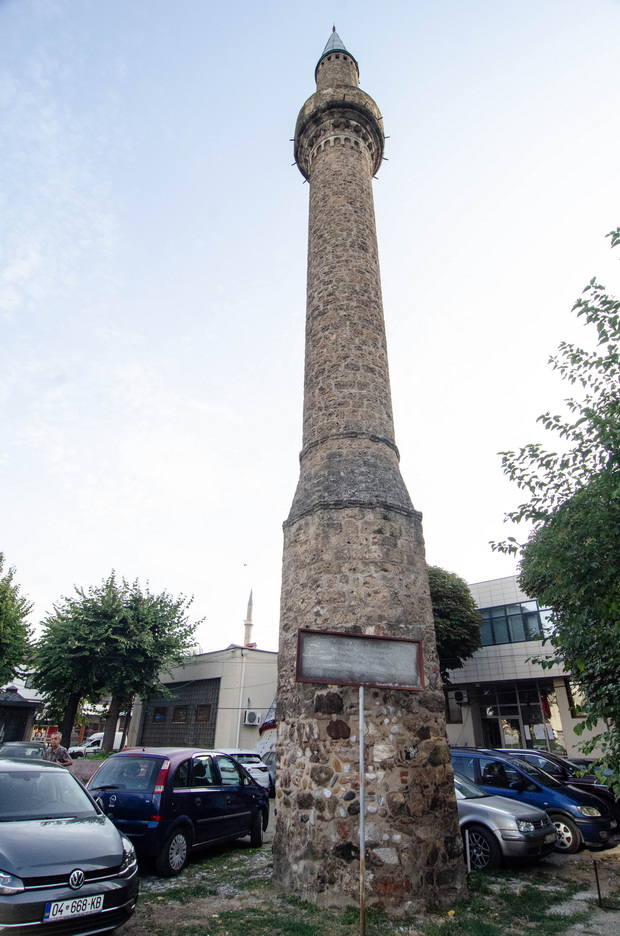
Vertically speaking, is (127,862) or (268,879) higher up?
(127,862)

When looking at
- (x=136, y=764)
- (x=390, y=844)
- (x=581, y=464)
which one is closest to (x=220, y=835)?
(x=136, y=764)

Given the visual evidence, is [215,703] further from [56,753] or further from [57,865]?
[57,865]

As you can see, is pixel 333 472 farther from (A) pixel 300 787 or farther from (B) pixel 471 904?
(B) pixel 471 904

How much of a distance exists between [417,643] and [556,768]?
9149mm

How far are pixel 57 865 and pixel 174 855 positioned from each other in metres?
3.36

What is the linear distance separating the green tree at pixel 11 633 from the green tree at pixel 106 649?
750 millimetres

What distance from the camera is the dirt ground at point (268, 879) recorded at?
527 centimetres

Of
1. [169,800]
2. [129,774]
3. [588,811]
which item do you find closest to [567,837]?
[588,811]

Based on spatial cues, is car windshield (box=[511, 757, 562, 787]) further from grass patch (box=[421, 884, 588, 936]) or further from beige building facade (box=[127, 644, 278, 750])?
beige building facade (box=[127, 644, 278, 750])

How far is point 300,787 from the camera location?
6492 millimetres

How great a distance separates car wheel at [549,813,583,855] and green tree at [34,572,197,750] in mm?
14908

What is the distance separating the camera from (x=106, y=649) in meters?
19.7

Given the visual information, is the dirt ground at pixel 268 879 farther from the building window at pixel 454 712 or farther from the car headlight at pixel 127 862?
the building window at pixel 454 712

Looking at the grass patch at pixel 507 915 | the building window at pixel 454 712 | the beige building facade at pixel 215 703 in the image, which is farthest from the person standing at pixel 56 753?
the building window at pixel 454 712
